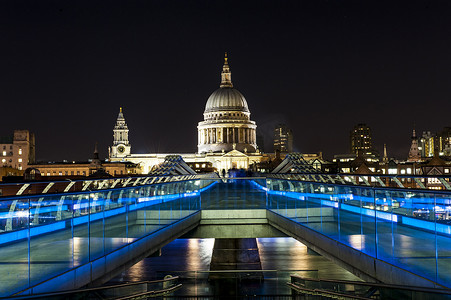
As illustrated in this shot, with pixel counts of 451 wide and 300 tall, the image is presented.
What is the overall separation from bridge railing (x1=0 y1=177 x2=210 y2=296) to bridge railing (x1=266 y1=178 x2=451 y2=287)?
15.4 feet

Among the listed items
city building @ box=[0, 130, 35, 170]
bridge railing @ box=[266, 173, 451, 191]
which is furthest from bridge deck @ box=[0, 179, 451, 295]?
city building @ box=[0, 130, 35, 170]

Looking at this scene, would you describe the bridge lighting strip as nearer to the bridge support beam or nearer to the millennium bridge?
the millennium bridge

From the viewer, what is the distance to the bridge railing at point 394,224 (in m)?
8.61

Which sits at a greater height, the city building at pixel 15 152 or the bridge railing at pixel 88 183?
the city building at pixel 15 152

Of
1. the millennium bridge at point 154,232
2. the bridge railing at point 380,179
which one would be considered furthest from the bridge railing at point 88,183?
the bridge railing at point 380,179

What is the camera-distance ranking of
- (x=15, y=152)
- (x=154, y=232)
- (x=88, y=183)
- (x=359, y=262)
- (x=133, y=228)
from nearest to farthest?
(x=359, y=262), (x=133, y=228), (x=154, y=232), (x=88, y=183), (x=15, y=152)

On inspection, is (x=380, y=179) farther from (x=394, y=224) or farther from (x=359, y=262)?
(x=394, y=224)

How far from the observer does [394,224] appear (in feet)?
33.0

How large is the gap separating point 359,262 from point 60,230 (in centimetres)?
583

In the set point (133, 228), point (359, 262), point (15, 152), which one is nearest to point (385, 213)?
point (359, 262)

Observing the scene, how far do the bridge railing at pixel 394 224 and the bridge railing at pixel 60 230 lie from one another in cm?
469

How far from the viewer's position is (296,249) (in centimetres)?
3475

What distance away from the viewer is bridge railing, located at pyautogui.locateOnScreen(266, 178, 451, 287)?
8609mm

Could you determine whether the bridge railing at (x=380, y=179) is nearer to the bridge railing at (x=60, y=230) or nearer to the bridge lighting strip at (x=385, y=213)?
the bridge lighting strip at (x=385, y=213)
